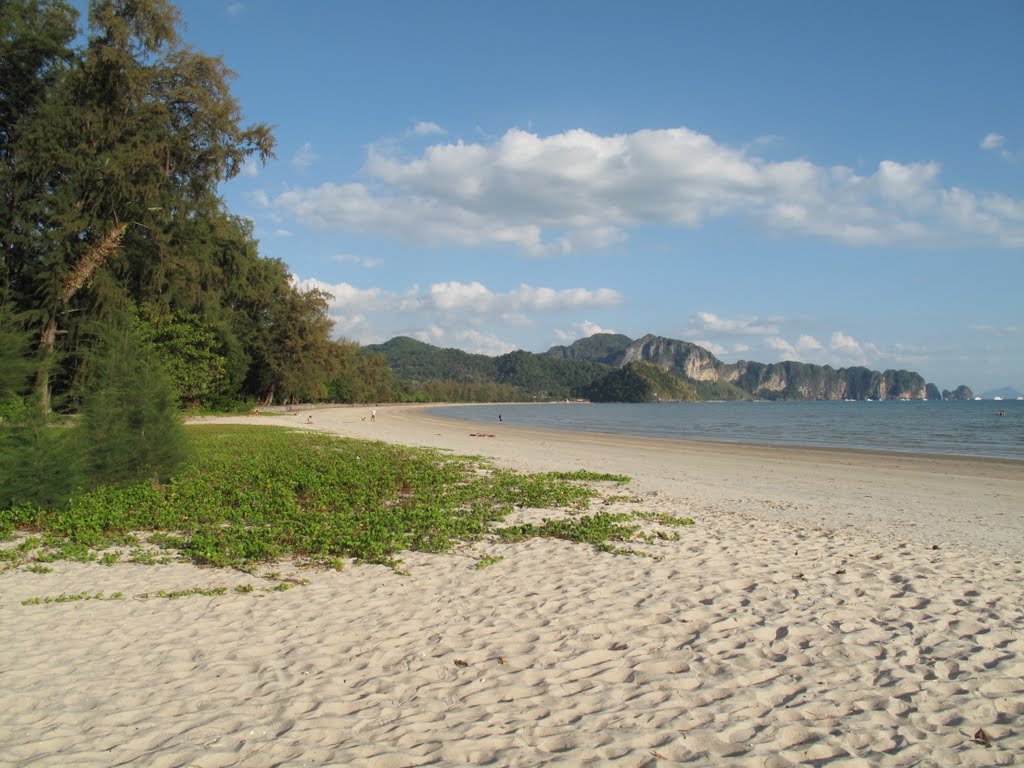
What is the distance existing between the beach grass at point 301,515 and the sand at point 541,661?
578 mm

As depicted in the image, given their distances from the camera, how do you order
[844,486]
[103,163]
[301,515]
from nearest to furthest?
[301,515], [844,486], [103,163]

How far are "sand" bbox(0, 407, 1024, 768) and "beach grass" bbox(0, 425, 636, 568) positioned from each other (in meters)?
0.58

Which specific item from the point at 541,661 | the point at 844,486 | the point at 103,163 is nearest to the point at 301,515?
the point at 541,661

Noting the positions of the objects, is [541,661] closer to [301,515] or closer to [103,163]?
[301,515]

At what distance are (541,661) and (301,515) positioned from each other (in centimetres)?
580

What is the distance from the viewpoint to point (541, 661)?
4902mm

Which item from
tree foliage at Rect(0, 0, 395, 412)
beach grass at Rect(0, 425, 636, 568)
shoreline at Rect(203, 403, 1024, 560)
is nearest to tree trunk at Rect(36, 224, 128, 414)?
tree foliage at Rect(0, 0, 395, 412)

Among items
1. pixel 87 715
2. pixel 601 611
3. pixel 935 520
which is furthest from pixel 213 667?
pixel 935 520

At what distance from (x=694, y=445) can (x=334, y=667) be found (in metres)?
28.5

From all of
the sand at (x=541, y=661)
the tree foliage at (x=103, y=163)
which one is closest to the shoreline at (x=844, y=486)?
the sand at (x=541, y=661)

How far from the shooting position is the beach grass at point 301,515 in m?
7.98

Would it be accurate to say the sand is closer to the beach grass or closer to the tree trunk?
the beach grass

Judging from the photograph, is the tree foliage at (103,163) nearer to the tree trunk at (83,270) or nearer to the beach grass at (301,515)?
the tree trunk at (83,270)

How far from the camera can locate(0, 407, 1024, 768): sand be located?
148 inches
